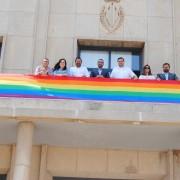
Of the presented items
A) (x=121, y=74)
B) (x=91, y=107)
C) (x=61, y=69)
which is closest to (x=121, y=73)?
(x=121, y=74)

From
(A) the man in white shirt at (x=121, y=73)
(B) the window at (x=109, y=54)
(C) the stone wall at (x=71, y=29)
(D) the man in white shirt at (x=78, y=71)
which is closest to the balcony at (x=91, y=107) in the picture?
(D) the man in white shirt at (x=78, y=71)

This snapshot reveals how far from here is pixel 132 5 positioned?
60.1 ft

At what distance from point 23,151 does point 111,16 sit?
6.40m

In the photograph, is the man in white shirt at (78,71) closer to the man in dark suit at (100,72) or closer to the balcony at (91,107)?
the man in dark suit at (100,72)

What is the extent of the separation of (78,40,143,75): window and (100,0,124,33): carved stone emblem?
0.64 metres

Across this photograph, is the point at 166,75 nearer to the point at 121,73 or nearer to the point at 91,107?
the point at 121,73

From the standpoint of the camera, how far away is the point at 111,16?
1811 cm

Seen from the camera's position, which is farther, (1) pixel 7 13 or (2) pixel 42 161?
(1) pixel 7 13

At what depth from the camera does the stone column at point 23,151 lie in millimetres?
13445

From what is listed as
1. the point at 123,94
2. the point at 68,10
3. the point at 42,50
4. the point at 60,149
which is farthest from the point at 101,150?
the point at 68,10

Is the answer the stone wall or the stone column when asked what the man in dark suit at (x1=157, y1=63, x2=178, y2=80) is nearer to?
the stone wall

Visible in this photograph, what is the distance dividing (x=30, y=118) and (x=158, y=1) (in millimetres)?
7021

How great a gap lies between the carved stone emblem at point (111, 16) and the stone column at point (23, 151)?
5387 mm

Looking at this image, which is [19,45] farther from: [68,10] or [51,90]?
[51,90]
